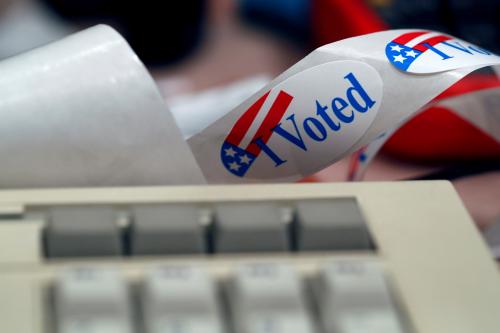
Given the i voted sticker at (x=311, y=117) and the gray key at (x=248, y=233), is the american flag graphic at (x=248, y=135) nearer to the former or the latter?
the i voted sticker at (x=311, y=117)

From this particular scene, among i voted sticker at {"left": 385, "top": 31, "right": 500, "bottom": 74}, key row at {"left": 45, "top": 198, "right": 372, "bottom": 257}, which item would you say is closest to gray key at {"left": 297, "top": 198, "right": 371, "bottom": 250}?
key row at {"left": 45, "top": 198, "right": 372, "bottom": 257}

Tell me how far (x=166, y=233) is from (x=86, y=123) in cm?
9

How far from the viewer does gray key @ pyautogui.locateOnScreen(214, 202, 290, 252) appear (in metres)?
0.27

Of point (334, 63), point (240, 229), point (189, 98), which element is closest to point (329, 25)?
point (189, 98)

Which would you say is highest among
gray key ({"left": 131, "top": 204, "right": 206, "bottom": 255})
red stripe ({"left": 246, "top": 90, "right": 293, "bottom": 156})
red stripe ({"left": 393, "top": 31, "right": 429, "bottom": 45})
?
red stripe ({"left": 393, "top": 31, "right": 429, "bottom": 45})

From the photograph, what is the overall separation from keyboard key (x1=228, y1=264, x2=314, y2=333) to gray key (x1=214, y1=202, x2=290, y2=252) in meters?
0.02

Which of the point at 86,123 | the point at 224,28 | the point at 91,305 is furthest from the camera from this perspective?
the point at 224,28

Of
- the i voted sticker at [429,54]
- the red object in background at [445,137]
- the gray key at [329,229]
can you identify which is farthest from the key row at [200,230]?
the red object in background at [445,137]

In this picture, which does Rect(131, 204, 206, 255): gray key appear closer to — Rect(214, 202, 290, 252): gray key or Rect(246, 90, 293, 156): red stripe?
Rect(214, 202, 290, 252): gray key

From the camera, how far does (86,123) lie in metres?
0.34

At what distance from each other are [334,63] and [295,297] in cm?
16

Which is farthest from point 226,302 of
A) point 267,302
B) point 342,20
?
point 342,20

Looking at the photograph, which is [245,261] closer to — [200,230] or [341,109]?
[200,230]

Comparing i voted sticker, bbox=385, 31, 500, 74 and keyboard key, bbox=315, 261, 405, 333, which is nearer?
keyboard key, bbox=315, 261, 405, 333
